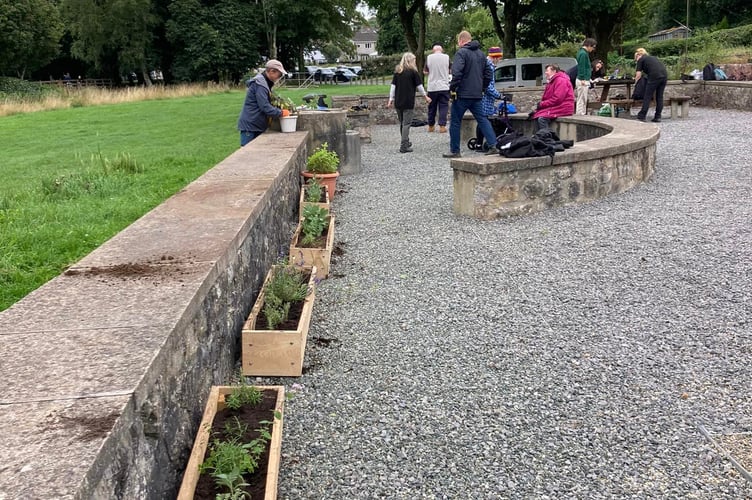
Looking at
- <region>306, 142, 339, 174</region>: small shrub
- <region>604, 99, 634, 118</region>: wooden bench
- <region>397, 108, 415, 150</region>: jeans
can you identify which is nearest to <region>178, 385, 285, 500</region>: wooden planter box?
<region>306, 142, 339, 174</region>: small shrub

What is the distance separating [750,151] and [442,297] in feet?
24.9

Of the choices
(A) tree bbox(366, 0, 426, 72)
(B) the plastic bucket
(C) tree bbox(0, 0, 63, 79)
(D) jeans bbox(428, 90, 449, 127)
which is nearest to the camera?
(B) the plastic bucket

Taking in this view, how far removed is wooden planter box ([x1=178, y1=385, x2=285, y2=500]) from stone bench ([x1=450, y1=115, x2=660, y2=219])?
4.13m

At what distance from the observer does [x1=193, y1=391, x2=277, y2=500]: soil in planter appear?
7.61ft

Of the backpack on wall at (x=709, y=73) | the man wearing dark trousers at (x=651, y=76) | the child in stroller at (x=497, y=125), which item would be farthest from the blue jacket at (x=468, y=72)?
the backpack on wall at (x=709, y=73)

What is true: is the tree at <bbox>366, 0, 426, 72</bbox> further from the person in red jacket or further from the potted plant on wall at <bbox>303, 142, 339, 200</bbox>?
the potted plant on wall at <bbox>303, 142, 339, 200</bbox>

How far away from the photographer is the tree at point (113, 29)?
4281cm

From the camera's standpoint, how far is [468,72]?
9477mm

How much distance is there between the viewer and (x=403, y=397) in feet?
10.8

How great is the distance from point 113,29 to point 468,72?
40.4 m

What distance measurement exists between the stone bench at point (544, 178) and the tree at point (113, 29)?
41368 mm

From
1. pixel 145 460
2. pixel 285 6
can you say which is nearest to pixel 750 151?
pixel 145 460

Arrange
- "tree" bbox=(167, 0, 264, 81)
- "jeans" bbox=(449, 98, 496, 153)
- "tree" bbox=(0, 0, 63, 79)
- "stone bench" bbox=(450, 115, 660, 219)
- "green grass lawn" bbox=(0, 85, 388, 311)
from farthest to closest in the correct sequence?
1. "tree" bbox=(167, 0, 264, 81)
2. "tree" bbox=(0, 0, 63, 79)
3. "jeans" bbox=(449, 98, 496, 153)
4. "stone bench" bbox=(450, 115, 660, 219)
5. "green grass lawn" bbox=(0, 85, 388, 311)

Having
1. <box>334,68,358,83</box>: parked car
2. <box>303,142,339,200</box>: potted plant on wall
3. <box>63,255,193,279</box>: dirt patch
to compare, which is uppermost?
<box>334,68,358,83</box>: parked car
